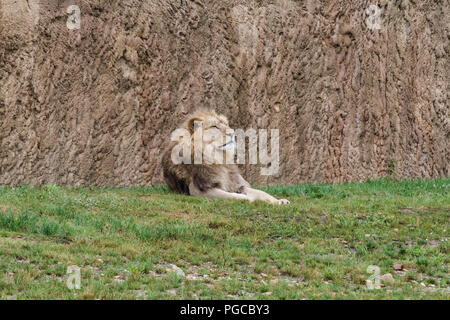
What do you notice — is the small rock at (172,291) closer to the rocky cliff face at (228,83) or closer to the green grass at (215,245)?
the green grass at (215,245)

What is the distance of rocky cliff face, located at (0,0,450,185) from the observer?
1290cm

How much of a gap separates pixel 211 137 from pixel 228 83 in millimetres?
3797

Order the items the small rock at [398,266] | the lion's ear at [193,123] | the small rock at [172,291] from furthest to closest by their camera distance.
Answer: the lion's ear at [193,123], the small rock at [398,266], the small rock at [172,291]

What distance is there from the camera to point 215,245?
26.5ft

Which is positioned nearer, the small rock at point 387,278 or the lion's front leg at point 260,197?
the small rock at point 387,278

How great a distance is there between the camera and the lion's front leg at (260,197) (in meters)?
10.9

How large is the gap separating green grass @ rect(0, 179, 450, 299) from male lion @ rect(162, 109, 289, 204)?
53cm

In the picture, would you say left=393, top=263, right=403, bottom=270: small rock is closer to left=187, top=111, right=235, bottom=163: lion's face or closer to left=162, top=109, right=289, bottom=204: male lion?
left=162, top=109, right=289, bottom=204: male lion

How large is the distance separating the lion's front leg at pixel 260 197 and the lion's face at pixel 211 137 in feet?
2.67

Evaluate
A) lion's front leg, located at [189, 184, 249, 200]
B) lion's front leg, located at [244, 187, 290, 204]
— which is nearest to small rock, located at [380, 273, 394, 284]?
lion's front leg, located at [244, 187, 290, 204]

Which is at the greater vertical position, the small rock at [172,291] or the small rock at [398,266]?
the small rock at [398,266]

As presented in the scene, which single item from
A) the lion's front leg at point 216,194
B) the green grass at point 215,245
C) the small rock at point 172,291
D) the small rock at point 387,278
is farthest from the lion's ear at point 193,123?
the small rock at point 172,291

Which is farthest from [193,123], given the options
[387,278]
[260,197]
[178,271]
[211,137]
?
[387,278]

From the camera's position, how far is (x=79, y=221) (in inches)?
341
